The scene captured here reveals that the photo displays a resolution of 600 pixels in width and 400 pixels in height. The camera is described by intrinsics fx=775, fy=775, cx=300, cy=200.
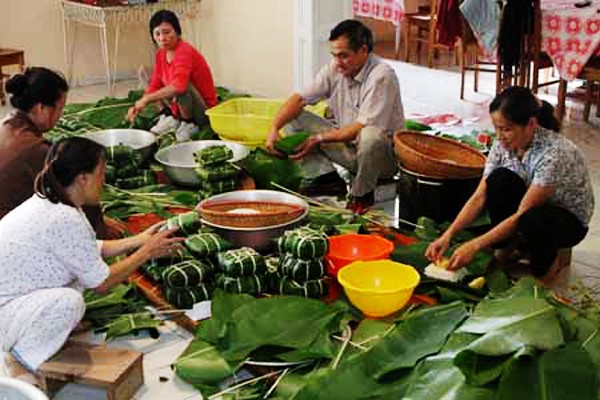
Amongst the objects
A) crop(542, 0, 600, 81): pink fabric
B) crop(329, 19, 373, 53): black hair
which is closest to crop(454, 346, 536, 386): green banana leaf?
crop(329, 19, 373, 53): black hair

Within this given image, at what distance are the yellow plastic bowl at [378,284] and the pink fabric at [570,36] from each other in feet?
10.9

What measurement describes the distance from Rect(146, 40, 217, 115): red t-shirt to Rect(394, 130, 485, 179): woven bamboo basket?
4.84 feet

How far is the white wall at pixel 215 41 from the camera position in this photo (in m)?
6.01

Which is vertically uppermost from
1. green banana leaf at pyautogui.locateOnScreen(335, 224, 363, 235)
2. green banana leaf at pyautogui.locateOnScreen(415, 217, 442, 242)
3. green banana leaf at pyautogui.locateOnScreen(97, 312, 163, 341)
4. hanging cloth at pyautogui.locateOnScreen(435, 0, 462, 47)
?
hanging cloth at pyautogui.locateOnScreen(435, 0, 462, 47)

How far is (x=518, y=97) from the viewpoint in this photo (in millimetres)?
2719

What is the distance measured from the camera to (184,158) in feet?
13.2

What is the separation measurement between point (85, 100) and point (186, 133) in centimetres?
212

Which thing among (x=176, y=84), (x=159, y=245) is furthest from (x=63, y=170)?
(x=176, y=84)

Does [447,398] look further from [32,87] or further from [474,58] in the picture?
[474,58]

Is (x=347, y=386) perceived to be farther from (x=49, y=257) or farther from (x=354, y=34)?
(x=354, y=34)

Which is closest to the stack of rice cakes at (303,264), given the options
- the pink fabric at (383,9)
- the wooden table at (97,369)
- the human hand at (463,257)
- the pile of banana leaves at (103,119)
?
the human hand at (463,257)

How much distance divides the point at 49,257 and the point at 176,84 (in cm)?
235

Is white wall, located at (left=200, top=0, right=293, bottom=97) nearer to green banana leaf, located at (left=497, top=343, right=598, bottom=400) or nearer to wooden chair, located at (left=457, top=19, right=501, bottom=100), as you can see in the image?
wooden chair, located at (left=457, top=19, right=501, bottom=100)

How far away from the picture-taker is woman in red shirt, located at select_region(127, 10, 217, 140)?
4469 millimetres
